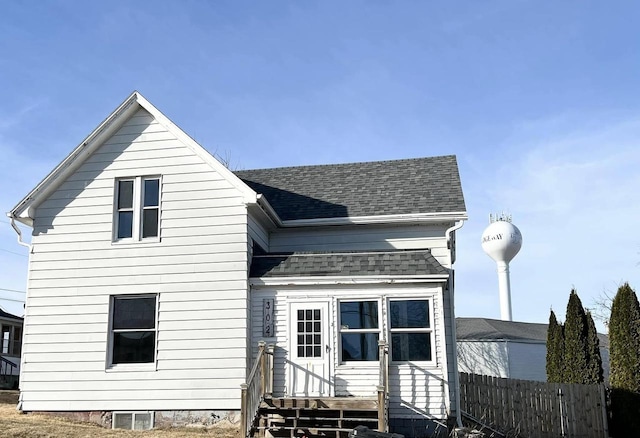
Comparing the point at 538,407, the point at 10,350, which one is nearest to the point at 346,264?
the point at 538,407

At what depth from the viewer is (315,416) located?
13.3 metres

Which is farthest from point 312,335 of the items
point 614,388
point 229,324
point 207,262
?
point 614,388

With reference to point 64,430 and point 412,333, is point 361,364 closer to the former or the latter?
point 412,333

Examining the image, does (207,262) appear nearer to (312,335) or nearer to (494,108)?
(312,335)

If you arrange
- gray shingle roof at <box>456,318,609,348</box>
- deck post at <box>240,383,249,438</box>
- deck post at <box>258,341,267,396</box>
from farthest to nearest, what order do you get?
gray shingle roof at <box>456,318,609,348</box> < deck post at <box>258,341,267,396</box> < deck post at <box>240,383,249,438</box>

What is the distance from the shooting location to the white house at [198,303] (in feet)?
46.5

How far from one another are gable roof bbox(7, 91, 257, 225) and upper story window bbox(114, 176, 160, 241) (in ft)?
3.58

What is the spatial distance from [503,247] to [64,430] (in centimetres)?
3538

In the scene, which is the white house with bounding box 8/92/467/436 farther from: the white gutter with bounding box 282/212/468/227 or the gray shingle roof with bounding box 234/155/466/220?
the gray shingle roof with bounding box 234/155/466/220

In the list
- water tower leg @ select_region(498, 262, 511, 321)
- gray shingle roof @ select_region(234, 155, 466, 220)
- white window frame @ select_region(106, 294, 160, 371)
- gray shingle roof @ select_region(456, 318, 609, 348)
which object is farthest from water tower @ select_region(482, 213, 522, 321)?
white window frame @ select_region(106, 294, 160, 371)

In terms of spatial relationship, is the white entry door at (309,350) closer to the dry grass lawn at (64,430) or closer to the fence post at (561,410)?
the dry grass lawn at (64,430)

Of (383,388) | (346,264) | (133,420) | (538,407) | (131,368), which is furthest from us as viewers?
(538,407)

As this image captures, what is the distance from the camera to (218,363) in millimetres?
14305

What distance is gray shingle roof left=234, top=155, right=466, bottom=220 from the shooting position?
1689 centimetres
